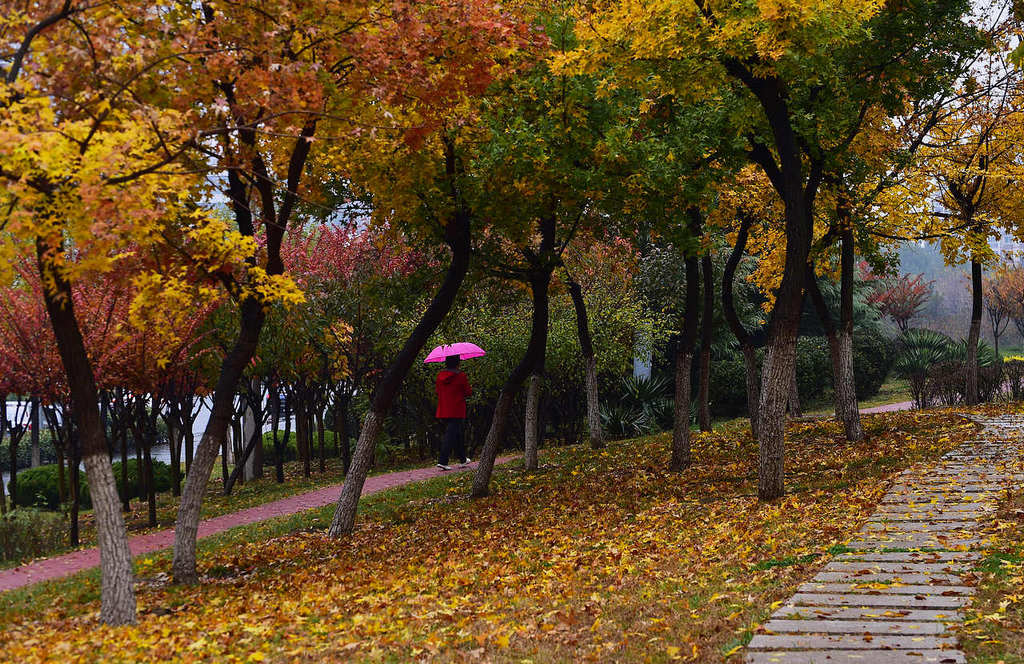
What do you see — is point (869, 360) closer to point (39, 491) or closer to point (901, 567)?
point (39, 491)

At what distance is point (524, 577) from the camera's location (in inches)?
313

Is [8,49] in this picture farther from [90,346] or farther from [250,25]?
[90,346]

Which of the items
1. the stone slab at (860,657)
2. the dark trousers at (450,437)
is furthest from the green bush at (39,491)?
the stone slab at (860,657)

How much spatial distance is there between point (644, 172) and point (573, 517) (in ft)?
13.2

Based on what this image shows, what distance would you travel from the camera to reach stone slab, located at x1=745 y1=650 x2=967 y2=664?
15.6 feet

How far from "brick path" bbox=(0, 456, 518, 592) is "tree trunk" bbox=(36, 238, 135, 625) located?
375cm

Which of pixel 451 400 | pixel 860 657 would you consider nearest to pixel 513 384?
pixel 451 400

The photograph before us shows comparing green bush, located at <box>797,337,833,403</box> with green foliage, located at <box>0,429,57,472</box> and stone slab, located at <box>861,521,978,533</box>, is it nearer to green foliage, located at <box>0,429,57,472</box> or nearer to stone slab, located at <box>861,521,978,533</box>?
stone slab, located at <box>861,521,978,533</box>

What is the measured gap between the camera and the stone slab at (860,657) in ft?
15.6

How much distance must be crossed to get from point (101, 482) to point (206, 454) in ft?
6.07

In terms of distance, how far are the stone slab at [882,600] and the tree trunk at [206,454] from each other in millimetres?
5806

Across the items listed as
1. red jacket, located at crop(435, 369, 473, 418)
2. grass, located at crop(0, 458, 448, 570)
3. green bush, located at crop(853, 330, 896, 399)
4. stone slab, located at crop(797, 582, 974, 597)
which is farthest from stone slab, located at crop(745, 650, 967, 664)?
green bush, located at crop(853, 330, 896, 399)

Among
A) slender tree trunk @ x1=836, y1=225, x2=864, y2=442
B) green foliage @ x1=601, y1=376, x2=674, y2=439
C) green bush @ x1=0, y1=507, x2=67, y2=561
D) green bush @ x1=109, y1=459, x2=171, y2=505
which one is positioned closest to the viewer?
green bush @ x1=0, y1=507, x2=67, y2=561

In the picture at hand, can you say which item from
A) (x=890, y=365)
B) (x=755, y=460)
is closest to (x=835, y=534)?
(x=755, y=460)
